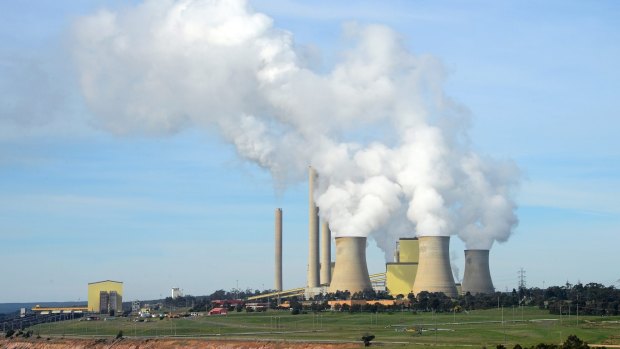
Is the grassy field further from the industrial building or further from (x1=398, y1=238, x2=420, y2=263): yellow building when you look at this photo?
(x1=398, y1=238, x2=420, y2=263): yellow building

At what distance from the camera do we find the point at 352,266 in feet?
430

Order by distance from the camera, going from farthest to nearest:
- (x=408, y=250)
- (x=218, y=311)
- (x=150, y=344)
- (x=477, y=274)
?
(x=408, y=250)
(x=218, y=311)
(x=477, y=274)
(x=150, y=344)

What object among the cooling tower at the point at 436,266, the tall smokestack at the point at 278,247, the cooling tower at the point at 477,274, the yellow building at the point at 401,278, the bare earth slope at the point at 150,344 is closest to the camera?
the bare earth slope at the point at 150,344

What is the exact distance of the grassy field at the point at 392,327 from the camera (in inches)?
3364

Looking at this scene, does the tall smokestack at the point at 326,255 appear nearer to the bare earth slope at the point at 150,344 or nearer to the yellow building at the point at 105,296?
the yellow building at the point at 105,296

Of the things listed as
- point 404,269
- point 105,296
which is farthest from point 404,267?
point 105,296

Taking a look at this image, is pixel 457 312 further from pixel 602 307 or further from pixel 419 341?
pixel 419 341

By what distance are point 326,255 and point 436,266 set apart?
38.2m

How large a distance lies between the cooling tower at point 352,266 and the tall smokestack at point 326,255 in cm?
2739

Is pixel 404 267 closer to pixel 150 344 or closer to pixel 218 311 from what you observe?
pixel 218 311

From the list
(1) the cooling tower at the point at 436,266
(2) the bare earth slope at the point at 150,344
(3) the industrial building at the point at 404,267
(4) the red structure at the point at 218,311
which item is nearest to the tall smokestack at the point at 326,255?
(3) the industrial building at the point at 404,267

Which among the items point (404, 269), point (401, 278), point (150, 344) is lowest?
point (150, 344)

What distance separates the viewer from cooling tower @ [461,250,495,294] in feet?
432

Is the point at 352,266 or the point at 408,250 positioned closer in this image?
the point at 352,266
